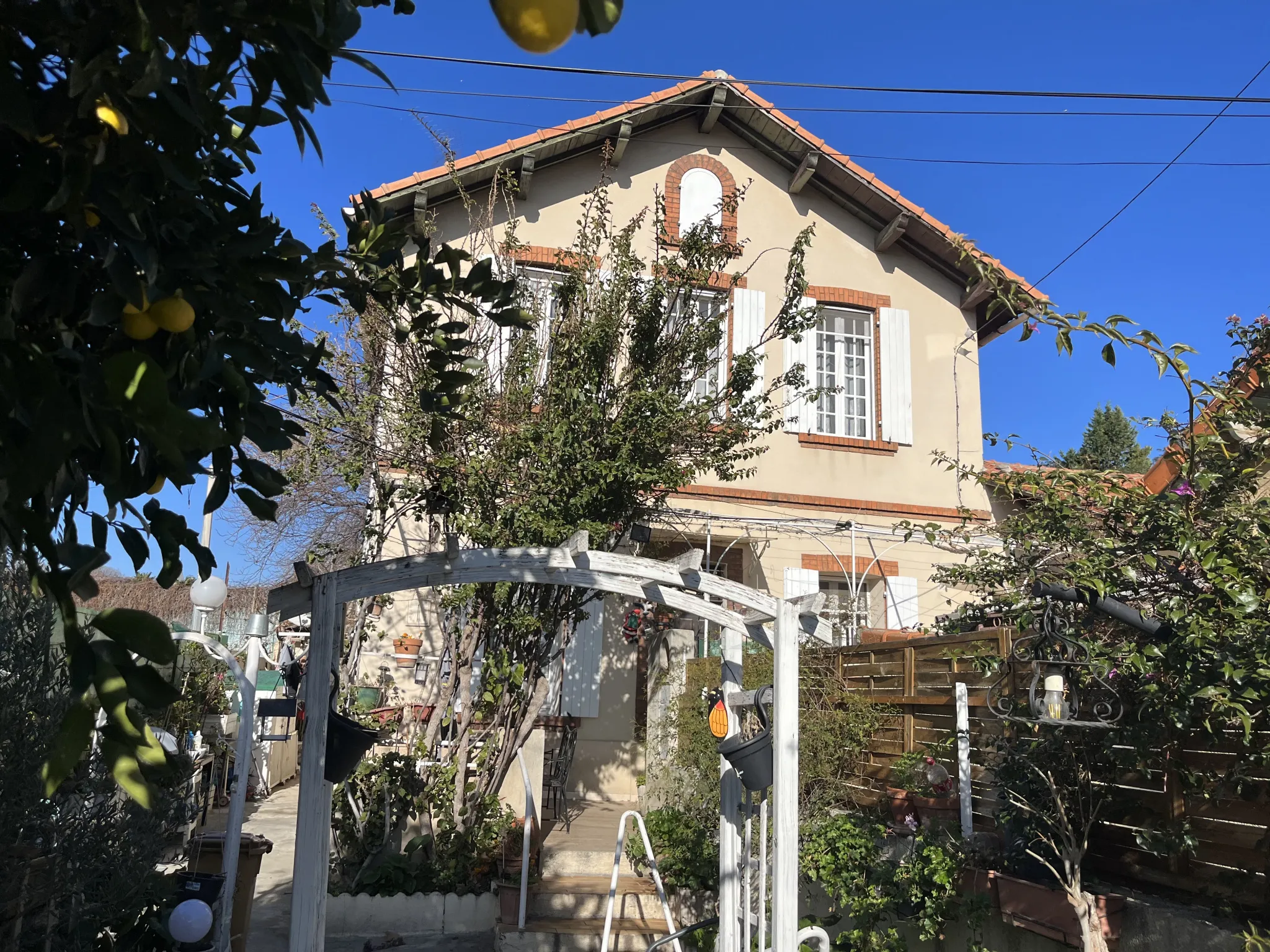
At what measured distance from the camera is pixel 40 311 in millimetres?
1317

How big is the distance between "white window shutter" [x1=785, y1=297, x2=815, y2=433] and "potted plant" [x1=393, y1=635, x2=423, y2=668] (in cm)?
431

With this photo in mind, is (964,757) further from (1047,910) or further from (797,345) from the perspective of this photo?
(797,345)

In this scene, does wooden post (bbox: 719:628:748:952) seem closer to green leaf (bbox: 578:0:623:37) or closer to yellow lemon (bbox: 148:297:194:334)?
yellow lemon (bbox: 148:297:194:334)

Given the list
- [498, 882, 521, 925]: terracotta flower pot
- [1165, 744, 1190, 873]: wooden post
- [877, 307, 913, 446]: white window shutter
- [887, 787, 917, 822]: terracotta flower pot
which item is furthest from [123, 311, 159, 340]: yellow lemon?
[877, 307, 913, 446]: white window shutter

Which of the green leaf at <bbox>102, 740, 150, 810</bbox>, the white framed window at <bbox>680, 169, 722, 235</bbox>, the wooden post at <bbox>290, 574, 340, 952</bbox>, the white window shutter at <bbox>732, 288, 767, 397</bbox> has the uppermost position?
the white framed window at <bbox>680, 169, 722, 235</bbox>

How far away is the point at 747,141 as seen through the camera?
10.9 m

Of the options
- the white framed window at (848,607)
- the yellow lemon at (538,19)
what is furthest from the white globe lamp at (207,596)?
the yellow lemon at (538,19)

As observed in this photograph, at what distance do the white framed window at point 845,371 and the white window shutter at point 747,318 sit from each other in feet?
2.19

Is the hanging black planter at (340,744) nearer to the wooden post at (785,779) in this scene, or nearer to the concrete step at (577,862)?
the wooden post at (785,779)

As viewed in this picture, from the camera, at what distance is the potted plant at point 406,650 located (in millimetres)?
8359

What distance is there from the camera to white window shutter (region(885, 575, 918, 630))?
9914 mm

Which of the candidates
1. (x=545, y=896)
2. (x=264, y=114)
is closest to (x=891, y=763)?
(x=545, y=896)

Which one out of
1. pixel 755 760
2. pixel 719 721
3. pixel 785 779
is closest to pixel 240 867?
pixel 719 721

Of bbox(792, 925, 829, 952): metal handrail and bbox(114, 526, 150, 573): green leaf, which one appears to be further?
bbox(792, 925, 829, 952): metal handrail
